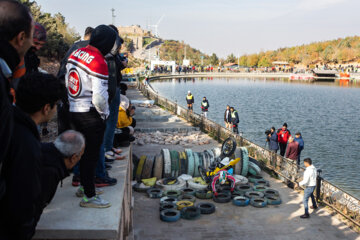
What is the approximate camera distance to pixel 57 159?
8.91 ft

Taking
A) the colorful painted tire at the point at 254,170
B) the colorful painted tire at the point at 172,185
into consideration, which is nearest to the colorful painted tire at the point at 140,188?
the colorful painted tire at the point at 172,185

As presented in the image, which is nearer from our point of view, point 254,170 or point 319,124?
point 254,170

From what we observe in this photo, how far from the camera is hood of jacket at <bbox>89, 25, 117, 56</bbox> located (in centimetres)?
408

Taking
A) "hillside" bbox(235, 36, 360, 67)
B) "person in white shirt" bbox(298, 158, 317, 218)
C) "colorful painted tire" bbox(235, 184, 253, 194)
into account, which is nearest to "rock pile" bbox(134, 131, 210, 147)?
"colorful painted tire" bbox(235, 184, 253, 194)

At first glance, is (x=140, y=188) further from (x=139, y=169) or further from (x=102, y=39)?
(x=102, y=39)

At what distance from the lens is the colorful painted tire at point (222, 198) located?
963cm

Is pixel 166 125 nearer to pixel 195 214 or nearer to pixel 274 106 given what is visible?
pixel 195 214

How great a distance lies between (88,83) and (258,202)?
6.84m

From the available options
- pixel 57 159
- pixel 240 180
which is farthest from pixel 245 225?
pixel 57 159

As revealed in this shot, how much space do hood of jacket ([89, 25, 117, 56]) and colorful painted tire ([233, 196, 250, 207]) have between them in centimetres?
661

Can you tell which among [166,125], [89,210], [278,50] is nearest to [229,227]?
[89,210]

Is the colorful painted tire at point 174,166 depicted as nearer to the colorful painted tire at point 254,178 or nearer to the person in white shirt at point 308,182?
the colorful painted tire at point 254,178

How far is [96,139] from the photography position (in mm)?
3977

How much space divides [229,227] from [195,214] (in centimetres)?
89
